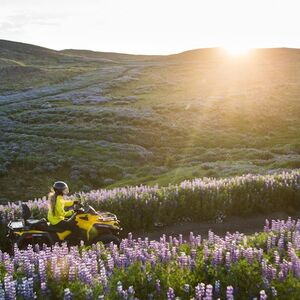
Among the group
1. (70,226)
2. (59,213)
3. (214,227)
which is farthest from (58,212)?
(214,227)

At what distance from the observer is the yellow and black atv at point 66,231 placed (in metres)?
13.3

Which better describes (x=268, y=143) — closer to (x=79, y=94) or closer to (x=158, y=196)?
(x=158, y=196)

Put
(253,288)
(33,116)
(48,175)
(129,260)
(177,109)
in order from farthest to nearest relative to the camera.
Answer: (177,109) → (33,116) → (48,175) → (129,260) → (253,288)

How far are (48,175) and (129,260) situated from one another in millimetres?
30152

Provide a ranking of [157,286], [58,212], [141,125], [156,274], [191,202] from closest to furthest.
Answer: [157,286], [156,274], [58,212], [191,202], [141,125]

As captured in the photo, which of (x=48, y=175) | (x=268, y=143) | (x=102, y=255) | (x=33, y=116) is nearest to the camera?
(x=102, y=255)

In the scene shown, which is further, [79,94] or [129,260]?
[79,94]

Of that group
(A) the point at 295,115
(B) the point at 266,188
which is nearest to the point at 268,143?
(A) the point at 295,115

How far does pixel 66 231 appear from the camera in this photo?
Answer: 13.7 m

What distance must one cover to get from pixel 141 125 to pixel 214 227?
41875mm

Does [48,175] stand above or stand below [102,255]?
below

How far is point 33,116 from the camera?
6606 cm

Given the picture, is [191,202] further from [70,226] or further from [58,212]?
[58,212]

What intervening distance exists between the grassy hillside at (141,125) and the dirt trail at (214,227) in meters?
13.4
